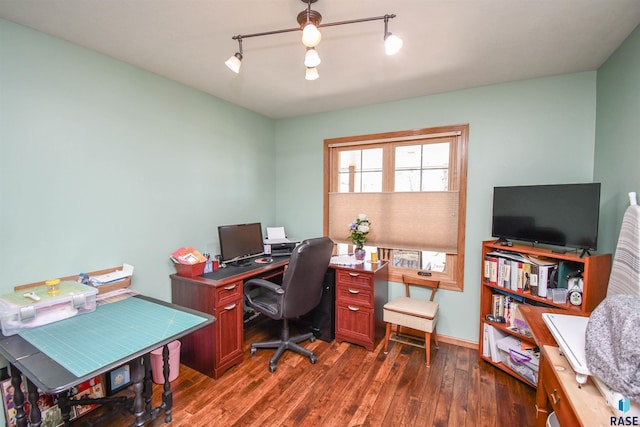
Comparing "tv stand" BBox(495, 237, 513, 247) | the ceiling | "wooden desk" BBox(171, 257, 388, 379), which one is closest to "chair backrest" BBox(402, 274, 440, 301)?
"wooden desk" BBox(171, 257, 388, 379)

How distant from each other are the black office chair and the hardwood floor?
124 mm

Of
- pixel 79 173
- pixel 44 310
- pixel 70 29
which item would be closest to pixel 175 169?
pixel 79 173

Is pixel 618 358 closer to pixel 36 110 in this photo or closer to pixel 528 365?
pixel 528 365

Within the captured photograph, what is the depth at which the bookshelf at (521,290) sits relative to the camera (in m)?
1.77

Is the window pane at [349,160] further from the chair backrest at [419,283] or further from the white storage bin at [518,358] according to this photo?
the white storage bin at [518,358]

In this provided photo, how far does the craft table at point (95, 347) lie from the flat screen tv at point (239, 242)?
2.93 feet

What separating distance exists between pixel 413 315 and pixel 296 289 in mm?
1100

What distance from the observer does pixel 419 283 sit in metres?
2.85

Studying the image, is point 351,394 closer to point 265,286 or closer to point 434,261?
point 265,286

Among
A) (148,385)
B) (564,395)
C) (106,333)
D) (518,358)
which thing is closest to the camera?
(564,395)

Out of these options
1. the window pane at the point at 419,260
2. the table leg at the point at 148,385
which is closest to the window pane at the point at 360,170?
the window pane at the point at 419,260

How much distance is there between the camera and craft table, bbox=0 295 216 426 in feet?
3.59

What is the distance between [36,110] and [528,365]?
12.6 feet

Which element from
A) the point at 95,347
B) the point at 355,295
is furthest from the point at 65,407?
the point at 355,295
